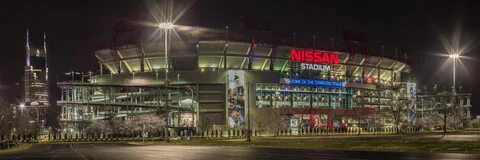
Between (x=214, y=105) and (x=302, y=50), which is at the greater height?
(x=302, y=50)

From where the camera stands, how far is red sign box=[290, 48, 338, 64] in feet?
480

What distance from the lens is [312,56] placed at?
496 ft

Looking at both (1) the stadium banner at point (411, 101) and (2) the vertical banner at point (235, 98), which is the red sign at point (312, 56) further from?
(1) the stadium banner at point (411, 101)

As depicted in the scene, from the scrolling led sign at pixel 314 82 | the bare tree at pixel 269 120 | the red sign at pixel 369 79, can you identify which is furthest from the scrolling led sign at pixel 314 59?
the red sign at pixel 369 79

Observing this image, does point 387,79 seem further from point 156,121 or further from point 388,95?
point 156,121

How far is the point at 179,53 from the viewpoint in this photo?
140875 mm

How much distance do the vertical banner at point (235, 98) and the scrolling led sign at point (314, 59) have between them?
53.5 feet

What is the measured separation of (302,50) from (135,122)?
50.5 metres

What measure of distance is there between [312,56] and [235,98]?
26.6 m

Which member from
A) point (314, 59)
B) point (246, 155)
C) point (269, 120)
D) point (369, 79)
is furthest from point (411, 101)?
point (246, 155)

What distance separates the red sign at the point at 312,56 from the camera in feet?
480

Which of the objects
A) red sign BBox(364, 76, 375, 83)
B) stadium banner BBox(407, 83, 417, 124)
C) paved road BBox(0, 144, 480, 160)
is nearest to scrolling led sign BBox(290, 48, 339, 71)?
red sign BBox(364, 76, 375, 83)

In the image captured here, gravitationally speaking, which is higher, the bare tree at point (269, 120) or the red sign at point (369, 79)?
the red sign at point (369, 79)

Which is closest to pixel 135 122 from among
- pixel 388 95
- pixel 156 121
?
pixel 156 121
